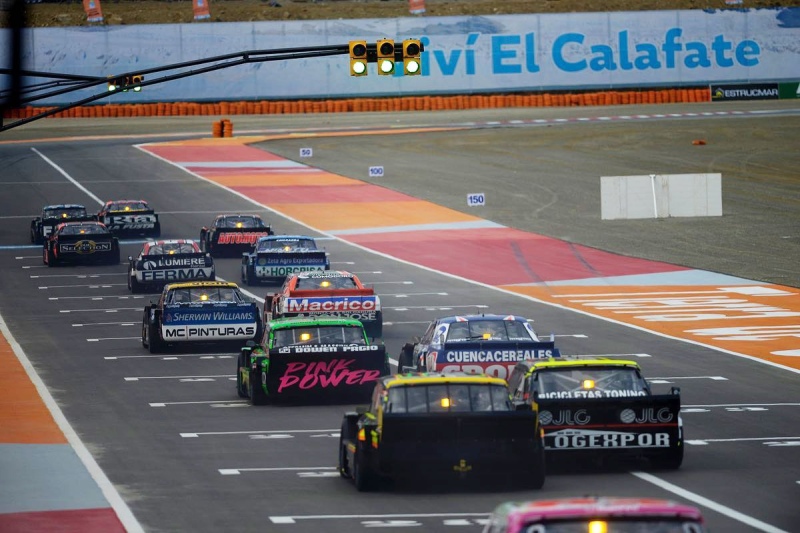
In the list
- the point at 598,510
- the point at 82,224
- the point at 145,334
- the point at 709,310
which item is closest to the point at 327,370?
the point at 145,334

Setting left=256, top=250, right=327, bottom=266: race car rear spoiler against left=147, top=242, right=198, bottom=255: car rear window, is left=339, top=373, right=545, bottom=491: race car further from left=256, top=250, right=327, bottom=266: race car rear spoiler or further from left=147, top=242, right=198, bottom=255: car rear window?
left=147, top=242, right=198, bottom=255: car rear window

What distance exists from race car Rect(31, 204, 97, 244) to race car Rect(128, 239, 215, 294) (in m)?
Answer: 11.5

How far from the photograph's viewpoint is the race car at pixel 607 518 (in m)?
9.84

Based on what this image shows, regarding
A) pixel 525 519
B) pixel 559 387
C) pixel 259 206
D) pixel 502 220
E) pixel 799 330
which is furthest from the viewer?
pixel 259 206

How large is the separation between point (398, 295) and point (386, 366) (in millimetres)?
17067

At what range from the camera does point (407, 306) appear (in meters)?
40.1

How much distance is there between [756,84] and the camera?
10569 cm

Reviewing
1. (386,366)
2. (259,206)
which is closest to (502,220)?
(259,206)

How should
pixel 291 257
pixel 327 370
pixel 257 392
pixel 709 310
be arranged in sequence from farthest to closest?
pixel 291 257, pixel 709 310, pixel 257 392, pixel 327 370

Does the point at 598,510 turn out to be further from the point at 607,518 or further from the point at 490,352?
the point at 490,352

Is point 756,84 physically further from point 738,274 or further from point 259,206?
point 738,274

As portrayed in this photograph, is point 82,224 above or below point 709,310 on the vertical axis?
above

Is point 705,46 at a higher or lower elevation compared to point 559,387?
higher

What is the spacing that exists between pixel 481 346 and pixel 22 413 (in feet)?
23.5
